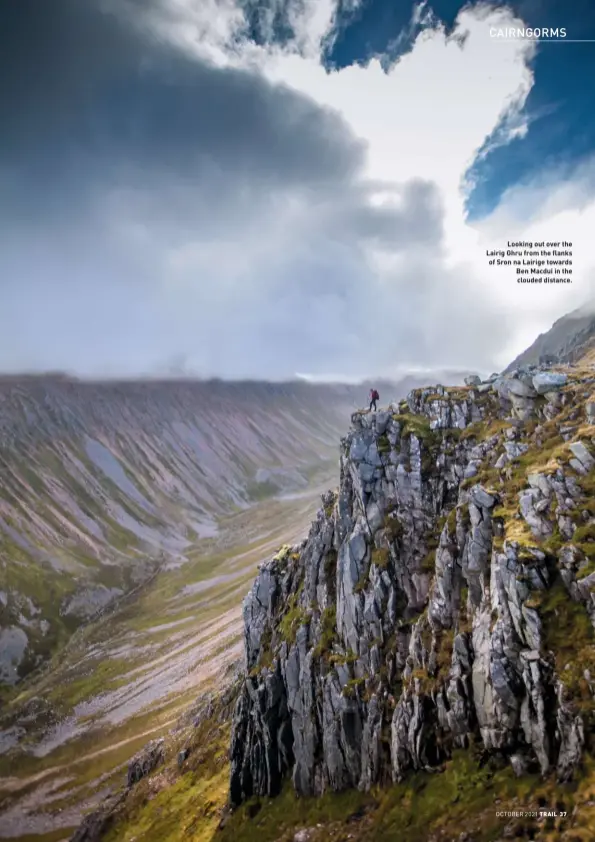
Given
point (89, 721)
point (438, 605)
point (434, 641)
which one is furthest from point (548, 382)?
point (89, 721)

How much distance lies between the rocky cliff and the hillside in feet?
0.45

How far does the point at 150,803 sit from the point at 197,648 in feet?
361

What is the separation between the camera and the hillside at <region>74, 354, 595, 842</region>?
3038cm

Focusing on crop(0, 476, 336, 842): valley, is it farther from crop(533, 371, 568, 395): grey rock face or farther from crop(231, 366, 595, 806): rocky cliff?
crop(533, 371, 568, 395): grey rock face

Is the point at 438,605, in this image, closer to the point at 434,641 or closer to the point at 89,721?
the point at 434,641

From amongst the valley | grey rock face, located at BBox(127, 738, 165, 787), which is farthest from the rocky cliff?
the valley

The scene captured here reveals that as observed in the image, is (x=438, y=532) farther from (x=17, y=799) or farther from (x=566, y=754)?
(x=17, y=799)

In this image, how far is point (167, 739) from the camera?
102m

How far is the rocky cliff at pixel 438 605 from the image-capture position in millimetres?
31594

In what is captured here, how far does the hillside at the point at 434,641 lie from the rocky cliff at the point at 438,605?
136 millimetres

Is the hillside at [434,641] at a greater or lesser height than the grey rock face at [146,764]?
greater

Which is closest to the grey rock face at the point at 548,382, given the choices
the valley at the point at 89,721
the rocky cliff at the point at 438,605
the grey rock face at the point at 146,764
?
the rocky cliff at the point at 438,605

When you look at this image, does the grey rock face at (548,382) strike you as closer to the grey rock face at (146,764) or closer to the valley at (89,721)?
the grey rock face at (146,764)

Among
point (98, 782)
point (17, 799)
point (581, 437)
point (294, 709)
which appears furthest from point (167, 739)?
point (581, 437)
